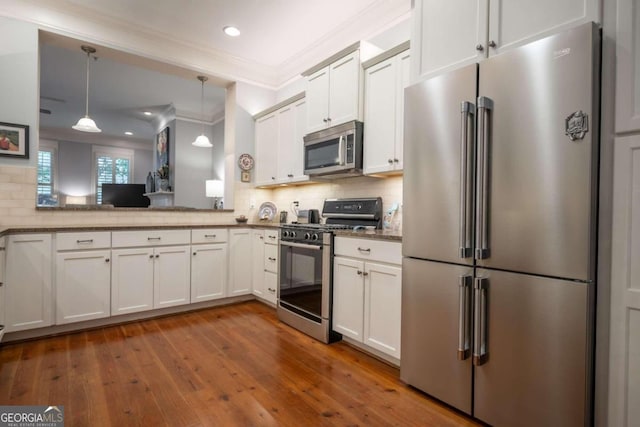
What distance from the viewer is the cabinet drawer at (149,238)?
312 cm

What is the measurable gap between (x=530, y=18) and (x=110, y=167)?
9631mm

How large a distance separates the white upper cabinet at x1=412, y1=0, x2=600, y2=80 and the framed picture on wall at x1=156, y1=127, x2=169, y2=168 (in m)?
5.75

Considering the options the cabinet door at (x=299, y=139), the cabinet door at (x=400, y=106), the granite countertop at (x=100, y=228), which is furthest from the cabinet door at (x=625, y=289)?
the granite countertop at (x=100, y=228)

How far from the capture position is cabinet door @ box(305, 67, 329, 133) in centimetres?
325

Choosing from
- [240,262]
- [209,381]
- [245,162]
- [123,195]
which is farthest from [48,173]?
[209,381]

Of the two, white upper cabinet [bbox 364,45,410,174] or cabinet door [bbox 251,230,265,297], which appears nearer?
white upper cabinet [bbox 364,45,410,174]

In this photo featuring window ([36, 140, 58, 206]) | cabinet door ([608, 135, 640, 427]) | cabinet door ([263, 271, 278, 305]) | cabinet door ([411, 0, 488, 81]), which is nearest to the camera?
cabinet door ([608, 135, 640, 427])

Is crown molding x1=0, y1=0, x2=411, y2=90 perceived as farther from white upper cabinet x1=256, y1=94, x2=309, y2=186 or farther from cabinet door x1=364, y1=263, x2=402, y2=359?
cabinet door x1=364, y1=263, x2=402, y2=359

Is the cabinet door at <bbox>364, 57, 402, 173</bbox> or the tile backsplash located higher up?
the cabinet door at <bbox>364, 57, 402, 173</bbox>

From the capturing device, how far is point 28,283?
2.73 metres

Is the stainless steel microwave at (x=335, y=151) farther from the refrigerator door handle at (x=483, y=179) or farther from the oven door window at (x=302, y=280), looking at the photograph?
the refrigerator door handle at (x=483, y=179)

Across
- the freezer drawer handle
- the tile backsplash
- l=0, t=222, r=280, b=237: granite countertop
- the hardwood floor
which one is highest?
the tile backsplash

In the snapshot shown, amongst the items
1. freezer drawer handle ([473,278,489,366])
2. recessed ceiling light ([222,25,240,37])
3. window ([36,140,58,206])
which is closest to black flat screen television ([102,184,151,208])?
window ([36,140,58,206])

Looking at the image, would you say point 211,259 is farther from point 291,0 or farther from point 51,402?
point 291,0
